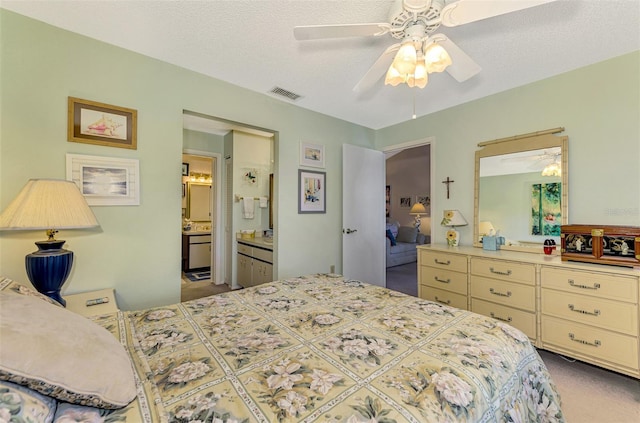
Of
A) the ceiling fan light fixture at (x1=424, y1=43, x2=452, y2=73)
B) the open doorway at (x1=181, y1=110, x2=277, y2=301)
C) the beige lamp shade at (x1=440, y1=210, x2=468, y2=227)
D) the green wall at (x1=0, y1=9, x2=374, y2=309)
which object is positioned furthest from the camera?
the open doorway at (x1=181, y1=110, x2=277, y2=301)

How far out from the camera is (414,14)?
55.9 inches

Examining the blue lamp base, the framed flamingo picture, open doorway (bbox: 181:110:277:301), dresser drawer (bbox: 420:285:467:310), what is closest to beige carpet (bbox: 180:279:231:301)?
open doorway (bbox: 181:110:277:301)

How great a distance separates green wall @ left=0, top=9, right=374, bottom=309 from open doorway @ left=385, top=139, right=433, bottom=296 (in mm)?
3420

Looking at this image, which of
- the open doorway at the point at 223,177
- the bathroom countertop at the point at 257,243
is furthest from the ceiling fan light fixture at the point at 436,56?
the open doorway at the point at 223,177

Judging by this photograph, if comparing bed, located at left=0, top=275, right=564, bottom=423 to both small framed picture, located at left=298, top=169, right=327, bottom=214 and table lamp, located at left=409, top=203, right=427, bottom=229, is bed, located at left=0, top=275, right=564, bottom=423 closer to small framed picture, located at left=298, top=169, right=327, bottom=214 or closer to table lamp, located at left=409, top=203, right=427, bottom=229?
small framed picture, located at left=298, top=169, right=327, bottom=214

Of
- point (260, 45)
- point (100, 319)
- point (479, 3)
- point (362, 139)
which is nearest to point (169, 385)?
point (100, 319)

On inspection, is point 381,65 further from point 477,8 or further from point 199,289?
point 199,289

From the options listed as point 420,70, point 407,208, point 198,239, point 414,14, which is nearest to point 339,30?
point 414,14

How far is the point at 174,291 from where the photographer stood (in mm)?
2389

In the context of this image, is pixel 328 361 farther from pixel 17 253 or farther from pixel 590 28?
pixel 590 28

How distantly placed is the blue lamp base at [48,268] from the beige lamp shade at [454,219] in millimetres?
3353

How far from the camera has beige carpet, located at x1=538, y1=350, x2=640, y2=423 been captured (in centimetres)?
165

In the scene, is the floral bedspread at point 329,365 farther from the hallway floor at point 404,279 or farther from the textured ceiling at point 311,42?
the hallway floor at point 404,279

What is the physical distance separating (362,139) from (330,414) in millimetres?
3715
